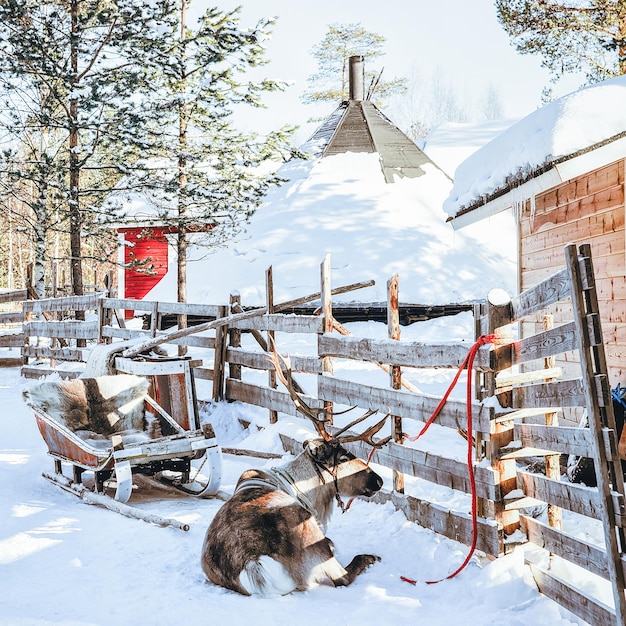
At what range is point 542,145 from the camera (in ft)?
21.7

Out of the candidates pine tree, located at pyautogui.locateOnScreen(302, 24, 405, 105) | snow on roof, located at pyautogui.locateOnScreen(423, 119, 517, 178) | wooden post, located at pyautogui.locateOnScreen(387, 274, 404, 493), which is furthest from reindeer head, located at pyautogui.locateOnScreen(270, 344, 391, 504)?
pine tree, located at pyautogui.locateOnScreen(302, 24, 405, 105)

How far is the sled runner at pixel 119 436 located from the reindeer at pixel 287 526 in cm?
156

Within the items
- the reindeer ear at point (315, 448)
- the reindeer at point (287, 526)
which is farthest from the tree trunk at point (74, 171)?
the reindeer at point (287, 526)

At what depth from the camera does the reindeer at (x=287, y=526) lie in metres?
3.84

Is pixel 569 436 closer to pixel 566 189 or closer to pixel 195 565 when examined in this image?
pixel 195 565

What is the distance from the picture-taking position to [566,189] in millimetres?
8359

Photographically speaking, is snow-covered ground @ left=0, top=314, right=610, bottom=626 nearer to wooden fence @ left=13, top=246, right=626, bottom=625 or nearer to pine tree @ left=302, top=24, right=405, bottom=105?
wooden fence @ left=13, top=246, right=626, bottom=625

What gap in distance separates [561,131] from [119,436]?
463 centimetres

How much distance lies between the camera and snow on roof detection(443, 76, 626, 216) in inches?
253

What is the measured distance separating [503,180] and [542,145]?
977mm

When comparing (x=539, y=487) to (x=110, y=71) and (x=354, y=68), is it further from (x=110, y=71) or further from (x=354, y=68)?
(x=354, y=68)

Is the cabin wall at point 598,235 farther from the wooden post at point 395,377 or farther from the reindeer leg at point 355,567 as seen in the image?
the reindeer leg at point 355,567

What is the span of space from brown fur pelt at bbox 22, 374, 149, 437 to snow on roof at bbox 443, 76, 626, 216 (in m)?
4.19

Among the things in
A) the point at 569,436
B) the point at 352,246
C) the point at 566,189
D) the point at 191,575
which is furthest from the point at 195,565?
the point at 352,246
